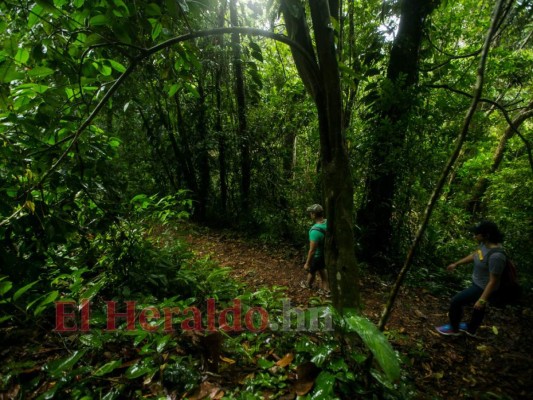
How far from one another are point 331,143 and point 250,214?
6100mm

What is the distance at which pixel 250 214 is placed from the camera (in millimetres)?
8016

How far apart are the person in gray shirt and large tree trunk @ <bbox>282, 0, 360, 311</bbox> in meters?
2.54

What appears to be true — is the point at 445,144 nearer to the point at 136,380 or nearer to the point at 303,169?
the point at 303,169

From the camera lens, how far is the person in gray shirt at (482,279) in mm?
3521

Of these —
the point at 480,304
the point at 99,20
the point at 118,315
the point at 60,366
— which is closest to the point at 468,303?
the point at 480,304

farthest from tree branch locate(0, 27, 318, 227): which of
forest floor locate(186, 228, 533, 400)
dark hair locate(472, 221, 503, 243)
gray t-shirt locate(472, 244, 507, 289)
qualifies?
gray t-shirt locate(472, 244, 507, 289)

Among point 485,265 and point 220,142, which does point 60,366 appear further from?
point 220,142

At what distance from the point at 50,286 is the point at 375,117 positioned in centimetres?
519

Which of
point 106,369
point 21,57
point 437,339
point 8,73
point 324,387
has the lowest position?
point 437,339

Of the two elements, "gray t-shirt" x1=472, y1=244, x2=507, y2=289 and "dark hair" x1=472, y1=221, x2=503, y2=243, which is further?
"dark hair" x1=472, y1=221, x2=503, y2=243

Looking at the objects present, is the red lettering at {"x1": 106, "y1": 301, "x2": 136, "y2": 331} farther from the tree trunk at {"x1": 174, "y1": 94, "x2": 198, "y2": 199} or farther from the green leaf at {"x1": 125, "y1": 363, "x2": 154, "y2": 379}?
the tree trunk at {"x1": 174, "y1": 94, "x2": 198, "y2": 199}

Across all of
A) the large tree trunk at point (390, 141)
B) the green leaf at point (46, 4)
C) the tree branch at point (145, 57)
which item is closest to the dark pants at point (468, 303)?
the large tree trunk at point (390, 141)

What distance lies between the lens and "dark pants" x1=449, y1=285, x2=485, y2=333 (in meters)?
3.78

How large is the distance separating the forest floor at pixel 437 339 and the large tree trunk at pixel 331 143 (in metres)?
0.76
